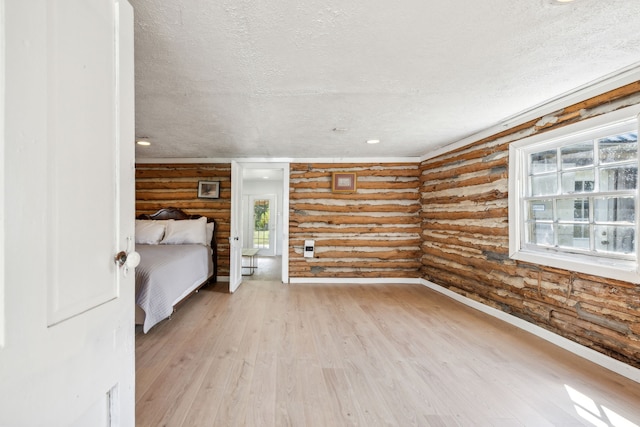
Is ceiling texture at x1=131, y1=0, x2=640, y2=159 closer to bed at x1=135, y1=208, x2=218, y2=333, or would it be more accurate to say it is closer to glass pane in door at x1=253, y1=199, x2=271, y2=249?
bed at x1=135, y1=208, x2=218, y2=333

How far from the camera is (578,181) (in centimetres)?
255

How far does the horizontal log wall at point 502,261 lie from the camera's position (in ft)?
7.20

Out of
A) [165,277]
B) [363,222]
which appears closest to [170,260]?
[165,277]

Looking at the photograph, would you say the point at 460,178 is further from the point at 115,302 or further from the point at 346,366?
the point at 115,302

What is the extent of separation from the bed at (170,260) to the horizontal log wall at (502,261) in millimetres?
3807

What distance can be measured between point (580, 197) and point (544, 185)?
43 centimetres

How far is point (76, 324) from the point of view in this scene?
0.77m

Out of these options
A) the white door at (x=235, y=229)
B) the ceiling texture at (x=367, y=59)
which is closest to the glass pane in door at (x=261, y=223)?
the white door at (x=235, y=229)

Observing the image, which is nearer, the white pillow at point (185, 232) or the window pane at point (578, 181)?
the window pane at point (578, 181)

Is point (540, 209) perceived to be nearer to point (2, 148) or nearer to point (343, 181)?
point (343, 181)

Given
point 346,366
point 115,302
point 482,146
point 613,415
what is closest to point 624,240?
point 613,415

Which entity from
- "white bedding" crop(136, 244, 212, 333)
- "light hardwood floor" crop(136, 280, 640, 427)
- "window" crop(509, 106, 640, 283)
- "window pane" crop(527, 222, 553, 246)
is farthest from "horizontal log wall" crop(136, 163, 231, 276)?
"window pane" crop(527, 222, 553, 246)

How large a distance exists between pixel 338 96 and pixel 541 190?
241 cm

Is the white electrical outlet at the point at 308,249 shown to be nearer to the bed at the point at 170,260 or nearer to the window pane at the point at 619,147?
the bed at the point at 170,260
